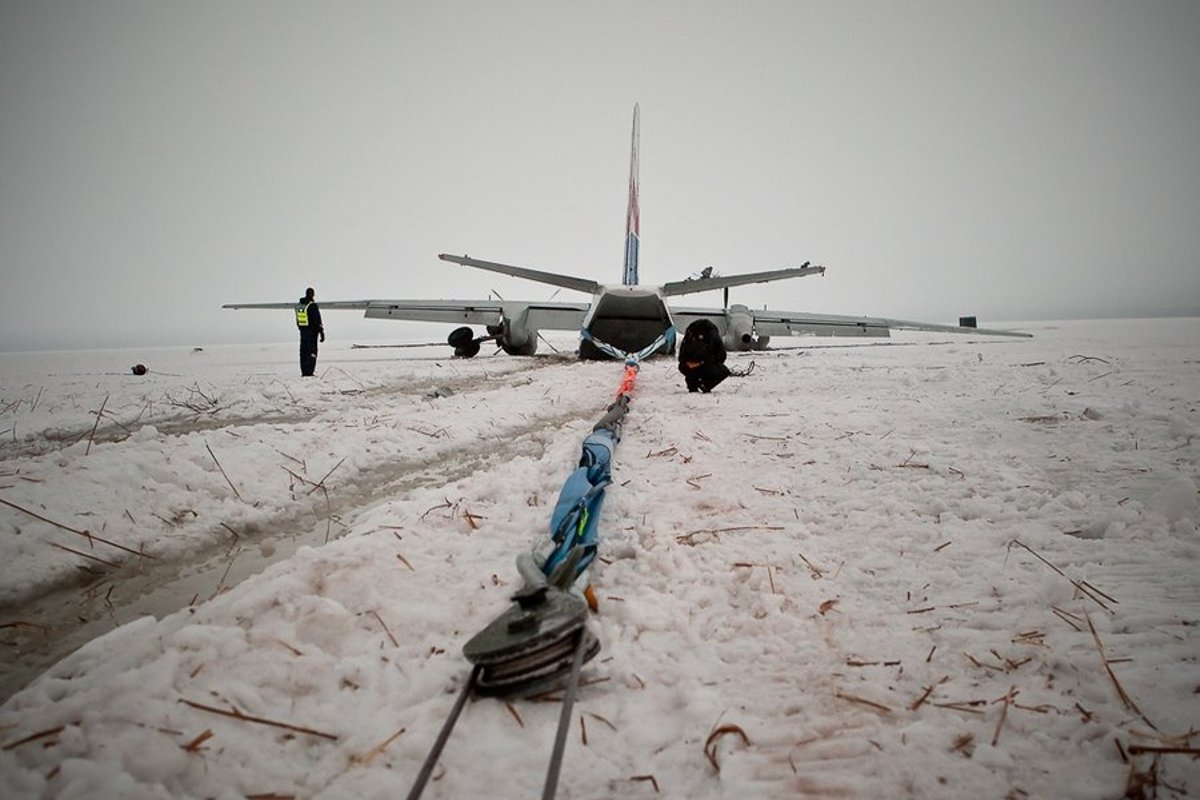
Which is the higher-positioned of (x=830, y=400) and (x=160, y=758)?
(x=830, y=400)

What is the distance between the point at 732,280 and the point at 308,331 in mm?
10567

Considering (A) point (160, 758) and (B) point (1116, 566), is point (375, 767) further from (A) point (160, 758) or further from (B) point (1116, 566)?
(B) point (1116, 566)

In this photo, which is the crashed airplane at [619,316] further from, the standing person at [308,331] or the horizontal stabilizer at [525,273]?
the standing person at [308,331]

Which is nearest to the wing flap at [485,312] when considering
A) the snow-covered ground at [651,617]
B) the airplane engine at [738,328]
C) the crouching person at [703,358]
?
the airplane engine at [738,328]

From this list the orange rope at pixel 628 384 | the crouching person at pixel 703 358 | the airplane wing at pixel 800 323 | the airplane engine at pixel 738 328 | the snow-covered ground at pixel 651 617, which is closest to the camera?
the snow-covered ground at pixel 651 617

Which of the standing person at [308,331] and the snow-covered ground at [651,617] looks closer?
the snow-covered ground at [651,617]

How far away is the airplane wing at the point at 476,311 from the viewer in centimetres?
1686

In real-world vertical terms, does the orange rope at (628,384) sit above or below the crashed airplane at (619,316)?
below

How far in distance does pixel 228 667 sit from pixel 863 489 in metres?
2.95

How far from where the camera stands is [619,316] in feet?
44.6

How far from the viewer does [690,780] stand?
1.06 m

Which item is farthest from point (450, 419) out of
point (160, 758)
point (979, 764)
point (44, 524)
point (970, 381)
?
point (970, 381)

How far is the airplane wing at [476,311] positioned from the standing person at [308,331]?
592cm

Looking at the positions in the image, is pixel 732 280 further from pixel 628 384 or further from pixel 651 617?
pixel 651 617
